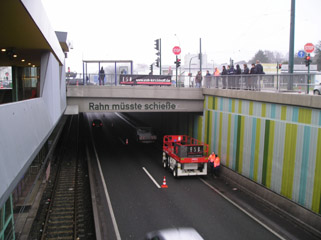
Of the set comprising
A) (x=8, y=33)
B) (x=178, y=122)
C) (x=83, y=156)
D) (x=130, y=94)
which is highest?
(x=8, y=33)

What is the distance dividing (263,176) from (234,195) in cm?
174

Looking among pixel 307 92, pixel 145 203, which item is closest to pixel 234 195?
pixel 145 203

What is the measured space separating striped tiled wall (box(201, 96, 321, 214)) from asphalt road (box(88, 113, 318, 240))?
2.09 metres

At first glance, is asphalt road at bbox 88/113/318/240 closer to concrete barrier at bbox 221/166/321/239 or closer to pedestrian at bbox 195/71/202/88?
A: concrete barrier at bbox 221/166/321/239

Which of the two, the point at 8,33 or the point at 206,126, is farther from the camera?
the point at 206,126

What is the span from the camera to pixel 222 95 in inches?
796

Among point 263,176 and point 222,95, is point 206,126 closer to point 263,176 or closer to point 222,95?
point 222,95

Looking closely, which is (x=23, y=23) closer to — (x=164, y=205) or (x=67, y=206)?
(x=67, y=206)

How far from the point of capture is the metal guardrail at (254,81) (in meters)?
13.4

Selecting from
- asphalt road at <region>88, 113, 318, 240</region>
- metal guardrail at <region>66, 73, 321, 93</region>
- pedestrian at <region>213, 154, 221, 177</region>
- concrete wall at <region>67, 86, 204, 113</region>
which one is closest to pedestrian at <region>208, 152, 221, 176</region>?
pedestrian at <region>213, 154, 221, 177</region>

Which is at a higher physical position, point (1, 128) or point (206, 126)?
point (1, 128)

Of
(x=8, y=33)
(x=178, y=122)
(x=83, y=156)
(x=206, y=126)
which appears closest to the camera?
(x=8, y=33)

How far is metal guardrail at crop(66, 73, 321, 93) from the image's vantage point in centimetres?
1340

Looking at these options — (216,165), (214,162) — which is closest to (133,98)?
(214,162)
